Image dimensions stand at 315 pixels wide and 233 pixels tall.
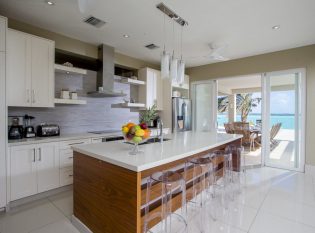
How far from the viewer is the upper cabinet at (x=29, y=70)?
2572mm

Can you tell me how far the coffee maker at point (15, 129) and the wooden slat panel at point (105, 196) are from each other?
1335 millimetres

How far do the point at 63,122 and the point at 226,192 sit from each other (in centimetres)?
315

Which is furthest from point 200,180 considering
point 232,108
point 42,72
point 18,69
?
point 232,108

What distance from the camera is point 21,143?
2.45m

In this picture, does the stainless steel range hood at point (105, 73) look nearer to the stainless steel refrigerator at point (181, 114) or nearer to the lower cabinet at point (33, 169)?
the lower cabinet at point (33, 169)

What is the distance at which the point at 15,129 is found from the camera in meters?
2.71

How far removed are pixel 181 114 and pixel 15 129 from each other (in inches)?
144

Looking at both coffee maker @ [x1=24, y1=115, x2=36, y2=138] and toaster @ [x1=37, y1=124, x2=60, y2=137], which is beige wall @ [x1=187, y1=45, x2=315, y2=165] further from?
coffee maker @ [x1=24, y1=115, x2=36, y2=138]

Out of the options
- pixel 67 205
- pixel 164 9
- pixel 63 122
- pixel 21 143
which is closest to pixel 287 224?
pixel 67 205

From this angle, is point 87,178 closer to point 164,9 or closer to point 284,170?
point 164,9

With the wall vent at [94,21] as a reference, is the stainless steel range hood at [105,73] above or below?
below

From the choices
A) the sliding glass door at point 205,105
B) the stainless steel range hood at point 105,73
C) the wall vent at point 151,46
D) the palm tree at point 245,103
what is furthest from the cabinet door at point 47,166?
the palm tree at point 245,103

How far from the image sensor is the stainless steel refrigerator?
485cm

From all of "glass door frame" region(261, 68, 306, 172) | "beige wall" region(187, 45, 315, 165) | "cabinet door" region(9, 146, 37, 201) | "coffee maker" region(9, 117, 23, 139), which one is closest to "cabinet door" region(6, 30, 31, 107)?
"coffee maker" region(9, 117, 23, 139)
